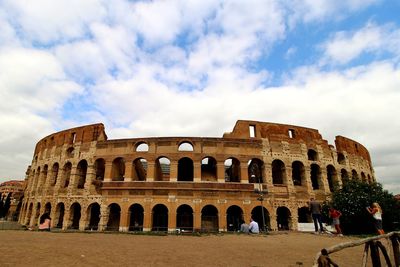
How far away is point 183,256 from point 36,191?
2425cm

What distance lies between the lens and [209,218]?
21547mm

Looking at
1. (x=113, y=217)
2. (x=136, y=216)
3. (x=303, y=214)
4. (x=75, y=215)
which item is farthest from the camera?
(x=75, y=215)

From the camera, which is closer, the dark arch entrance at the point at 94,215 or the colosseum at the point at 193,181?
the colosseum at the point at 193,181

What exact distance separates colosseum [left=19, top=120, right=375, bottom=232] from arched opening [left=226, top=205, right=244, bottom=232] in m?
0.08

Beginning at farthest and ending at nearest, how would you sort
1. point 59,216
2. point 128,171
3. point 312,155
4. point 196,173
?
1. point 312,155
2. point 59,216
3. point 128,171
4. point 196,173

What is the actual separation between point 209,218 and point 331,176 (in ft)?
40.0

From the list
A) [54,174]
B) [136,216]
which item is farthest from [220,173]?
[54,174]

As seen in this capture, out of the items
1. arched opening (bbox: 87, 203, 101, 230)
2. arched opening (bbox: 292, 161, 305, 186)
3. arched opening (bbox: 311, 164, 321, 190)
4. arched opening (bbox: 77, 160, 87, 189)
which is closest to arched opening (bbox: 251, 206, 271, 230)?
arched opening (bbox: 292, 161, 305, 186)

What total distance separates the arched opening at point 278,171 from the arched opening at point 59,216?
65.7 ft

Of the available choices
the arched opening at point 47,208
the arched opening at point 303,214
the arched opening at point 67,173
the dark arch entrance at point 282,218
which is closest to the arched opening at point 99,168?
the arched opening at point 67,173

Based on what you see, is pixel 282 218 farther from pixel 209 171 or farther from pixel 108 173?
pixel 108 173

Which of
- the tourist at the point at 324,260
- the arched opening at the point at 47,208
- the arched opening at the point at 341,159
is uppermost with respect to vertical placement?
the arched opening at the point at 341,159

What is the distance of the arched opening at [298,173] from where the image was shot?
74.9 feet

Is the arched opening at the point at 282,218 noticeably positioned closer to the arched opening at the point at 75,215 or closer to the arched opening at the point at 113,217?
the arched opening at the point at 113,217
